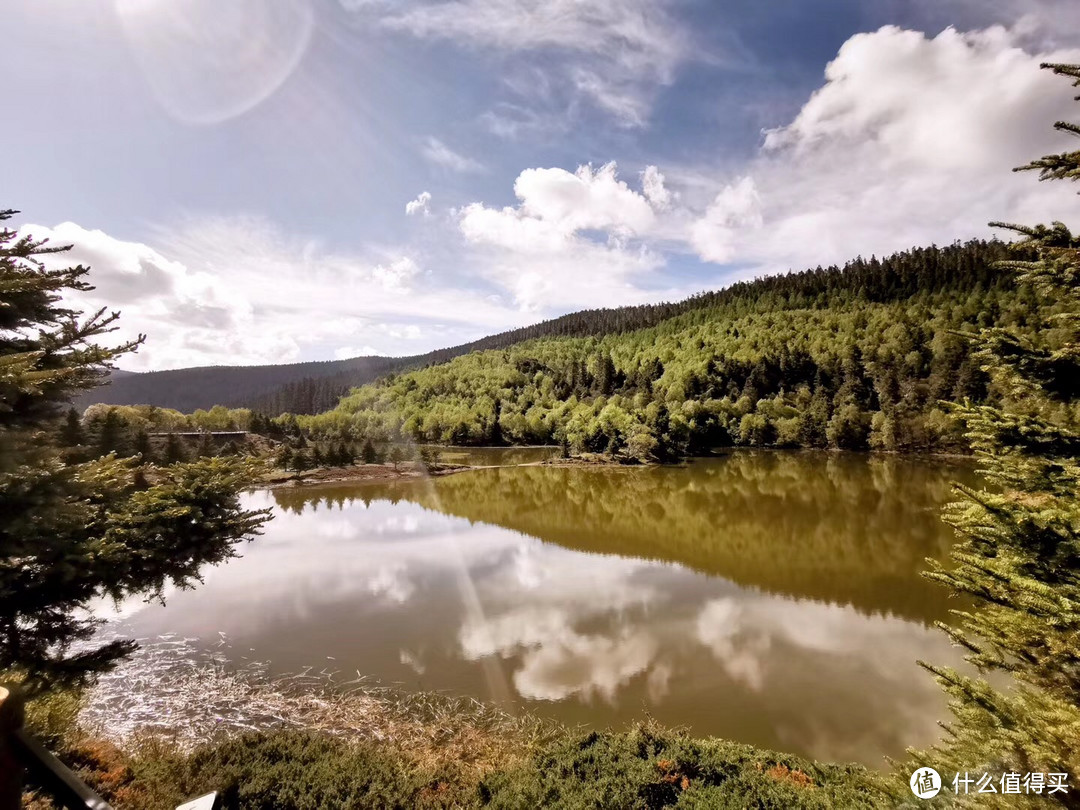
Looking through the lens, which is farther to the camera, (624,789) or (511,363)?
(511,363)

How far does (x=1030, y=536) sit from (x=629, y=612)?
17.3 metres

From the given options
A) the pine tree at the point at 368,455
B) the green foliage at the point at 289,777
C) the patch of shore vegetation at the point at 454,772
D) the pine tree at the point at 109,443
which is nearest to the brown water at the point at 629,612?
the patch of shore vegetation at the point at 454,772

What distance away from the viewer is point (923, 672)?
672 inches

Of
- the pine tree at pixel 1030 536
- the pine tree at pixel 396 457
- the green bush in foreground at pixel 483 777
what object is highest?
the pine tree at pixel 1030 536

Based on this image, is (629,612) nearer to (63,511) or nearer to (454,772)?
(454,772)

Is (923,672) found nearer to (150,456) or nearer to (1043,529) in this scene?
(1043,529)

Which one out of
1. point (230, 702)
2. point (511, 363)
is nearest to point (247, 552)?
point (230, 702)

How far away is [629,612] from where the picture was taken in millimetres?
21984

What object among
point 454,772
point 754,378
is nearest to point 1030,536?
point 454,772

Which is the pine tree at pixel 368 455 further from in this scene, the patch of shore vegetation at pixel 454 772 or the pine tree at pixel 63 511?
the pine tree at pixel 63 511

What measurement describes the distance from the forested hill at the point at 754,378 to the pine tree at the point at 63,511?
225 ft

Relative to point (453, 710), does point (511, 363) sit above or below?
above

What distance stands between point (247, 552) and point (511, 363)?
115 metres

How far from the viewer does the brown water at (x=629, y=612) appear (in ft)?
49.8
